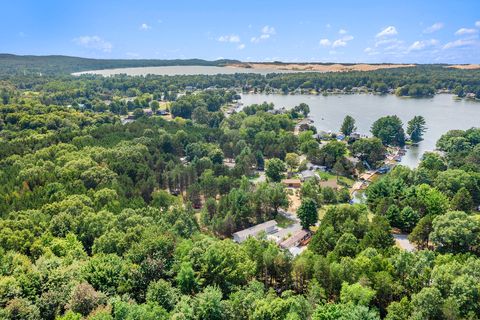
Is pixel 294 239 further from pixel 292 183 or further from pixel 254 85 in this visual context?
pixel 254 85

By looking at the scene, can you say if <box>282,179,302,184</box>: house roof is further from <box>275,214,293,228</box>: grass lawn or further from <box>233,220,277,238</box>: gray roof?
<box>233,220,277,238</box>: gray roof

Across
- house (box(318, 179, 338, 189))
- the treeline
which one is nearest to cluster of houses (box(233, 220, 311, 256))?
house (box(318, 179, 338, 189))

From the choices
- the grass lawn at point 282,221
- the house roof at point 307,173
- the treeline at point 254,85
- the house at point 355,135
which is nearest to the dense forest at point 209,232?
the grass lawn at point 282,221

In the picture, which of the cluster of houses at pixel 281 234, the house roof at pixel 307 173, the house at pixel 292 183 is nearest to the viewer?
the cluster of houses at pixel 281 234

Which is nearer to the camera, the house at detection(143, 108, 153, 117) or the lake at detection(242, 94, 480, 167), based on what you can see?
the lake at detection(242, 94, 480, 167)

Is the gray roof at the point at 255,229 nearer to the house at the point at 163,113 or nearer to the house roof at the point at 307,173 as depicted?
the house roof at the point at 307,173

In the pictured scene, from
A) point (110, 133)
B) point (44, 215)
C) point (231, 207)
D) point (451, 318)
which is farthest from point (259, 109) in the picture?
point (451, 318)
